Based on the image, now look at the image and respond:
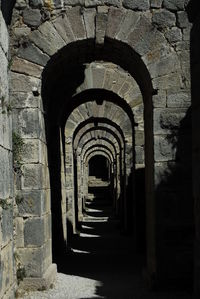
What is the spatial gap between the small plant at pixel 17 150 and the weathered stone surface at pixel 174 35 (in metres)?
2.45

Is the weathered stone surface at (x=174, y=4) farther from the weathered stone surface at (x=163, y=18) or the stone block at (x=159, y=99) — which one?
the stone block at (x=159, y=99)

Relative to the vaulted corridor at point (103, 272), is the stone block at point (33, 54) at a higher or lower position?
higher

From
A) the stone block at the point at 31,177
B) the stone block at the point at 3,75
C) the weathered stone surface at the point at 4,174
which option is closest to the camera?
the weathered stone surface at the point at 4,174

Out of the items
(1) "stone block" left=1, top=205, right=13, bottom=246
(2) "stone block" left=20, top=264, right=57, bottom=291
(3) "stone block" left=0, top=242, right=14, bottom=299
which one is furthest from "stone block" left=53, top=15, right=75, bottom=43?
(2) "stone block" left=20, top=264, right=57, bottom=291

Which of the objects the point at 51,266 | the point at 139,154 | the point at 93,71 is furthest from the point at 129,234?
the point at 51,266

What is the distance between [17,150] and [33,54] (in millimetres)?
1335

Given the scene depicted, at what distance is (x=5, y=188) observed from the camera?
519 cm

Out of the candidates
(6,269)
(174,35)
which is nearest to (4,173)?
(6,269)

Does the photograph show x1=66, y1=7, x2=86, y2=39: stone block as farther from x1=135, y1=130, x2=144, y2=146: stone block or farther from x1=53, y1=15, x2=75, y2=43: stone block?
x1=135, y1=130, x2=144, y2=146: stone block

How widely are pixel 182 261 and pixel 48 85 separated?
3.42m

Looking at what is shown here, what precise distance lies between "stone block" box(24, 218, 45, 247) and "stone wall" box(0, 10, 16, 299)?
1.07 metres

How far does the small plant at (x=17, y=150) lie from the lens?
22.4ft

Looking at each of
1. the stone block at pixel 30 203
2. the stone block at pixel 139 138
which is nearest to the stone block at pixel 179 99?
the stone block at pixel 30 203

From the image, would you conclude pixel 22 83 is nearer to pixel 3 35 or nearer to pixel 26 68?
pixel 26 68
